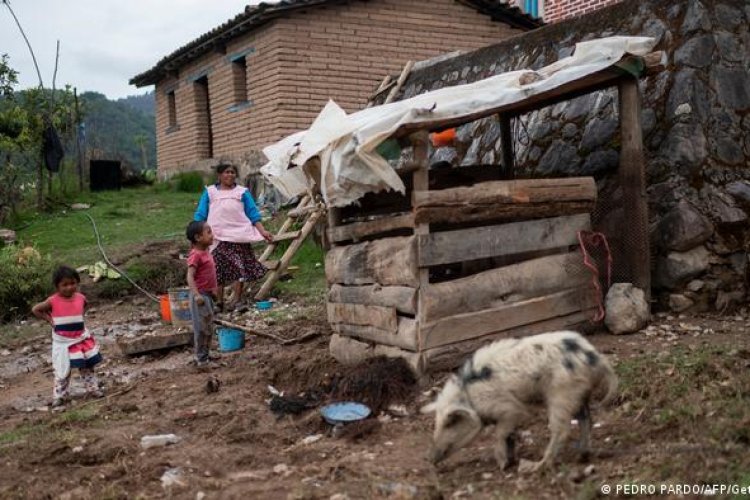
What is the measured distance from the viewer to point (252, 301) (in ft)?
31.8

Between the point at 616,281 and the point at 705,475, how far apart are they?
3.47 meters

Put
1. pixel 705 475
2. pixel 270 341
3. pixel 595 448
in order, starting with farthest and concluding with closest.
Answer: pixel 270 341, pixel 595 448, pixel 705 475

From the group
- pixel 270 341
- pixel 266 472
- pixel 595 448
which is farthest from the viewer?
pixel 270 341

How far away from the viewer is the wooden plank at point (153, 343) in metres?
7.43

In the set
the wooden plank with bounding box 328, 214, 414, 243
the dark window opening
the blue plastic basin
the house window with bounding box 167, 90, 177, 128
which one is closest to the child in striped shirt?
the wooden plank with bounding box 328, 214, 414, 243

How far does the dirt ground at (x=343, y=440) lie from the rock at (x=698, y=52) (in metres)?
2.56

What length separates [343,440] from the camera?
453 centimetres

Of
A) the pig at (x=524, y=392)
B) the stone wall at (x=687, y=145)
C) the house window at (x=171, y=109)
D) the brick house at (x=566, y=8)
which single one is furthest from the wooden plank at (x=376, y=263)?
the house window at (x=171, y=109)

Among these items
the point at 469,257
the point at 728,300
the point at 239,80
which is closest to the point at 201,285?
the point at 469,257

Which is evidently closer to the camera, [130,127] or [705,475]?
[705,475]

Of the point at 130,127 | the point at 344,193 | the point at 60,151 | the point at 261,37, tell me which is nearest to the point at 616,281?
the point at 344,193

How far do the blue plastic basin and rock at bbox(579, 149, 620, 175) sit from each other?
3.78 metres

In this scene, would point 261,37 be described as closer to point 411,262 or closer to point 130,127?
point 411,262

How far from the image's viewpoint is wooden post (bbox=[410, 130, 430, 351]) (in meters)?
5.23
